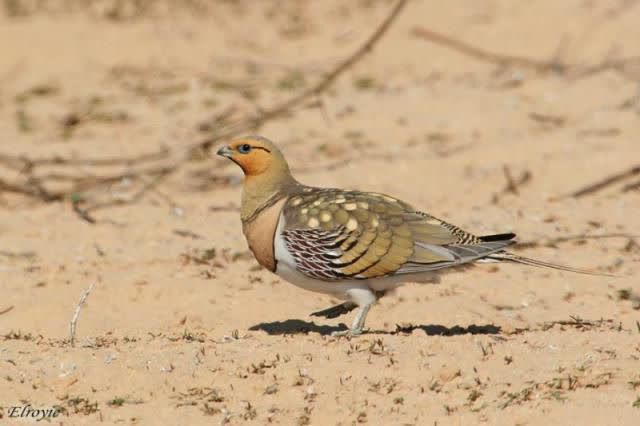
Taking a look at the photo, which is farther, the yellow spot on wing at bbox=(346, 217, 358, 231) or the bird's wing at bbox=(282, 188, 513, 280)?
the yellow spot on wing at bbox=(346, 217, 358, 231)

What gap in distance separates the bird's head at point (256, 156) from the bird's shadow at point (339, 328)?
86 centimetres

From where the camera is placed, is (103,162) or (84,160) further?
(84,160)

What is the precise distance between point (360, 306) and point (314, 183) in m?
4.34

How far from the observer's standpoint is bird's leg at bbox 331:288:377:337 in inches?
243

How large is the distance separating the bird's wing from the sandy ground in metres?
0.35

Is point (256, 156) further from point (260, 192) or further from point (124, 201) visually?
point (124, 201)

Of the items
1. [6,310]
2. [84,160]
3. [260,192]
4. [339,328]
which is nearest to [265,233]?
[260,192]

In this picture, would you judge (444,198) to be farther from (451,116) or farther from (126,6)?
(126,6)

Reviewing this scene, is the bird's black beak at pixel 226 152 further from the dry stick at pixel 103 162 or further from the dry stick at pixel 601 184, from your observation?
the dry stick at pixel 601 184

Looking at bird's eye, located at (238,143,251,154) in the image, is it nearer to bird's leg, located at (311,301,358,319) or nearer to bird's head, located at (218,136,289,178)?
bird's head, located at (218,136,289,178)

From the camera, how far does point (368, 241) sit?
6129 millimetres

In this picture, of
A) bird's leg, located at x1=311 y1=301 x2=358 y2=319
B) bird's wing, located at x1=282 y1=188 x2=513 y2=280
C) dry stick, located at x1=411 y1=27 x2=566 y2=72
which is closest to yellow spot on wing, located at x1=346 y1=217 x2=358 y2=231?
bird's wing, located at x1=282 y1=188 x2=513 y2=280

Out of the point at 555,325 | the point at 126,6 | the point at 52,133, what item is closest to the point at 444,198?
the point at 555,325

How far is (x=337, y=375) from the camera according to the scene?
5477mm
